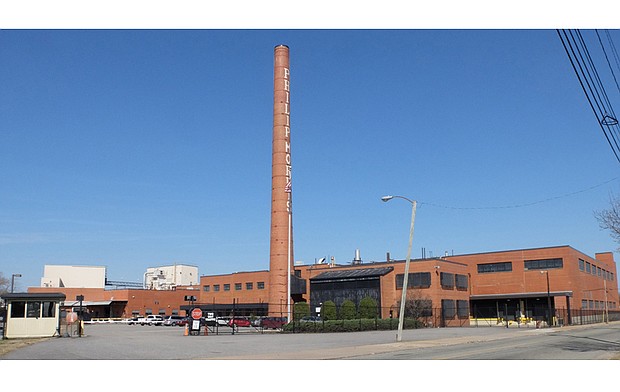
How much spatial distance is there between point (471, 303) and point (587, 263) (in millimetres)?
18854

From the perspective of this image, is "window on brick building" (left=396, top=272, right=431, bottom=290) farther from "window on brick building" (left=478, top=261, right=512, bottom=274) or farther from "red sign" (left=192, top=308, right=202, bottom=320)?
"red sign" (left=192, top=308, right=202, bottom=320)

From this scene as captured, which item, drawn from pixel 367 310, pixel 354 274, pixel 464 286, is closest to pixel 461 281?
pixel 464 286

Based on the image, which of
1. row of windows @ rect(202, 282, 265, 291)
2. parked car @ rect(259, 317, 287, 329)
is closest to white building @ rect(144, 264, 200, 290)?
row of windows @ rect(202, 282, 265, 291)

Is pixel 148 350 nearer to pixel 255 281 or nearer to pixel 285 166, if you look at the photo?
pixel 285 166

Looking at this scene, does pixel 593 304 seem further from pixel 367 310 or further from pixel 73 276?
pixel 73 276

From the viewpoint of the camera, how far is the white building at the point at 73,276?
4385 inches

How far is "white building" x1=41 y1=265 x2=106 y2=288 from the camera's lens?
111 m

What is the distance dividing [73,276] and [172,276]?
78.8ft

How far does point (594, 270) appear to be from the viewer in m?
88.8

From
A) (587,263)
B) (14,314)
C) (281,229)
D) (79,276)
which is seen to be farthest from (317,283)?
(79,276)

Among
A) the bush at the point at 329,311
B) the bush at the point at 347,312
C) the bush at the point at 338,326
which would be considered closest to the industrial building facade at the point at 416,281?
the bush at the point at 329,311

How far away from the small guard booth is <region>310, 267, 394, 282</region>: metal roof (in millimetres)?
39952

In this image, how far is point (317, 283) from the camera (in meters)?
75.6

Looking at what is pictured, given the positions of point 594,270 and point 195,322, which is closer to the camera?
point 195,322
